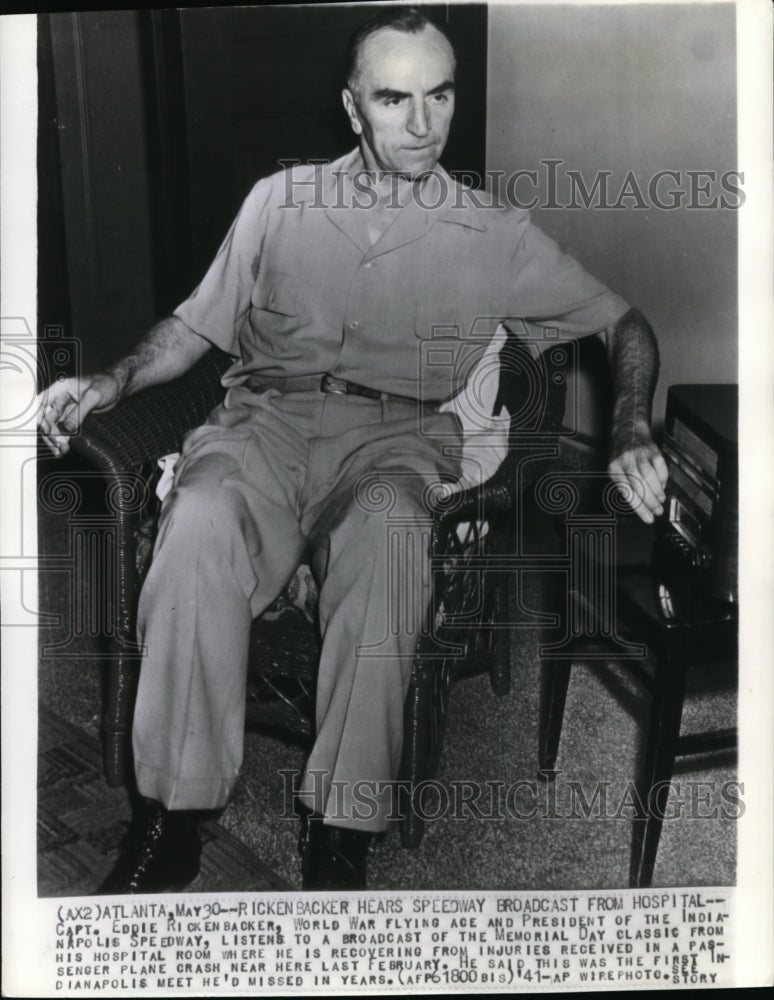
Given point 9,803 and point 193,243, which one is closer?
point 9,803

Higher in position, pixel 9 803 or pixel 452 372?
pixel 452 372

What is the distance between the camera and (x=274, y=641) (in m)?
1.74

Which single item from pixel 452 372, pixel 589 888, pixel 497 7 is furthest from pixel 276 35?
pixel 589 888

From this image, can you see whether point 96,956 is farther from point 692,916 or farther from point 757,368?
point 757,368

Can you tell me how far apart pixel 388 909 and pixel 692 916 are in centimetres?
43

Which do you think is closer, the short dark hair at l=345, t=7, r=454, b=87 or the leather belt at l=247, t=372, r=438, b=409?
the short dark hair at l=345, t=7, r=454, b=87

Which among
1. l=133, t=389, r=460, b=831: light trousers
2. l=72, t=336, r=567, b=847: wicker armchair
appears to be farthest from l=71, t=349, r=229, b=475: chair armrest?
l=133, t=389, r=460, b=831: light trousers

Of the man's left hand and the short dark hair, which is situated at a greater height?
the short dark hair

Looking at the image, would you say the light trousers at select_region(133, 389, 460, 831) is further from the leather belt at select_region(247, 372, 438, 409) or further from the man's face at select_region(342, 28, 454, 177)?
the man's face at select_region(342, 28, 454, 177)

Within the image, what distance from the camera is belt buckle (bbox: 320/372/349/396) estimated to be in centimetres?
183

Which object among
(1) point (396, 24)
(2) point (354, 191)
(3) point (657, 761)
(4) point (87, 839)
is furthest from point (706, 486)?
(4) point (87, 839)

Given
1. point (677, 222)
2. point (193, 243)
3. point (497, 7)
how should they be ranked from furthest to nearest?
point (193, 243)
point (677, 222)
point (497, 7)

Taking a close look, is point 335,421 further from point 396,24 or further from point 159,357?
point 396,24

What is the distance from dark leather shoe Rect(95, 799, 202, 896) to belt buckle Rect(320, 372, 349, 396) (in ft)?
2.17
